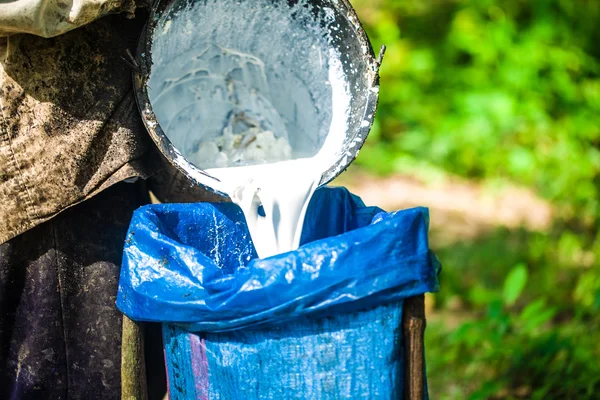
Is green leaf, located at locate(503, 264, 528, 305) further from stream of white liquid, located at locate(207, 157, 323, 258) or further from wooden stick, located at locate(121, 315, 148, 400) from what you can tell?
wooden stick, located at locate(121, 315, 148, 400)

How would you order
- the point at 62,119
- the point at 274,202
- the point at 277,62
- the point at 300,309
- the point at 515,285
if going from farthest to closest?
the point at 515,285
the point at 277,62
the point at 274,202
the point at 62,119
the point at 300,309

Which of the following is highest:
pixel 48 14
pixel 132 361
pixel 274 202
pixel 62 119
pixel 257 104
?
pixel 48 14

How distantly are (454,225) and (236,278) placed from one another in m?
3.28

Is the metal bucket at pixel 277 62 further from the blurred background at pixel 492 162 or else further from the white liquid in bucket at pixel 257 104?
the blurred background at pixel 492 162

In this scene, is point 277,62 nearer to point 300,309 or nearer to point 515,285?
point 300,309

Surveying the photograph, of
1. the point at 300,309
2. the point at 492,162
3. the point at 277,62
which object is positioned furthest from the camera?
the point at 492,162

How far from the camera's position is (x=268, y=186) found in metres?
1.99

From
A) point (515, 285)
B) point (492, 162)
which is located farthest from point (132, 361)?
point (492, 162)

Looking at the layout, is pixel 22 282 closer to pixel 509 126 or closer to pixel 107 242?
pixel 107 242

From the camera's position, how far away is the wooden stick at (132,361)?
180cm

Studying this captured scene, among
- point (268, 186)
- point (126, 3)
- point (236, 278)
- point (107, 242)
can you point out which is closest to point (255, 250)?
point (268, 186)

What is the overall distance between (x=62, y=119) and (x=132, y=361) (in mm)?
644

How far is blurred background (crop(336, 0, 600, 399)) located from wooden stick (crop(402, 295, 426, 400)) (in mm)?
1376

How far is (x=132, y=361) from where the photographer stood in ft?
5.97
